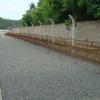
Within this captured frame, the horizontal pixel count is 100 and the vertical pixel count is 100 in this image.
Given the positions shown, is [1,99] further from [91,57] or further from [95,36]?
[95,36]

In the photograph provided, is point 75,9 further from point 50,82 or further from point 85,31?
point 50,82

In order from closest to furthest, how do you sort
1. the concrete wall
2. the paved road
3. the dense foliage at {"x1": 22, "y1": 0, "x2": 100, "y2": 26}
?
the paved road
the dense foliage at {"x1": 22, "y1": 0, "x2": 100, "y2": 26}
the concrete wall

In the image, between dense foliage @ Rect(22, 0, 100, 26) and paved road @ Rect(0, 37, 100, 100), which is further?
dense foliage @ Rect(22, 0, 100, 26)

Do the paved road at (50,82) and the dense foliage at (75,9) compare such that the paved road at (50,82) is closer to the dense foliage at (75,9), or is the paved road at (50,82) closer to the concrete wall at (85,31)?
the dense foliage at (75,9)

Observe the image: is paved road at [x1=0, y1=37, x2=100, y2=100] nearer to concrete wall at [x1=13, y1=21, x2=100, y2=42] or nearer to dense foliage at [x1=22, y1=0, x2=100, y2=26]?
dense foliage at [x1=22, y1=0, x2=100, y2=26]

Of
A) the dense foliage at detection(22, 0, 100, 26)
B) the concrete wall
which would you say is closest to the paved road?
the dense foliage at detection(22, 0, 100, 26)

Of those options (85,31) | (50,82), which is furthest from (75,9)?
(50,82)

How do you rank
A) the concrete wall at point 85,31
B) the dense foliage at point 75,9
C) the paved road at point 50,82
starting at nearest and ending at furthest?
1. the paved road at point 50,82
2. the dense foliage at point 75,9
3. the concrete wall at point 85,31

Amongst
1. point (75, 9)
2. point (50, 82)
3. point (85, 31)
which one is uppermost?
point (75, 9)

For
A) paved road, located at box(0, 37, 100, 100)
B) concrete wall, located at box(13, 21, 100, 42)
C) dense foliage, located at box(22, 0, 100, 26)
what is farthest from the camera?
concrete wall, located at box(13, 21, 100, 42)

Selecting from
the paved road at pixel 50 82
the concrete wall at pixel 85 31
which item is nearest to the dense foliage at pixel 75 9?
the concrete wall at pixel 85 31

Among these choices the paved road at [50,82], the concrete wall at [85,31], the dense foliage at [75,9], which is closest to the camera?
the paved road at [50,82]

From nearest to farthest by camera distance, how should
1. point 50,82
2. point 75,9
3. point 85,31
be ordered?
point 50,82 < point 75,9 < point 85,31

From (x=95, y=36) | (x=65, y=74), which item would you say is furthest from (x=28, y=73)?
(x=95, y=36)
